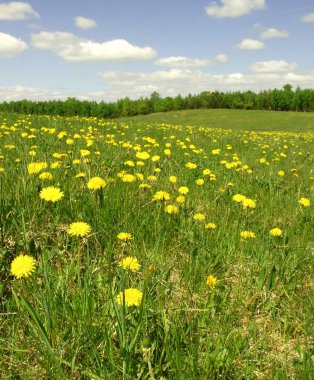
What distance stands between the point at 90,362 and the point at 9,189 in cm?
179

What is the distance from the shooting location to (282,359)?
1517mm

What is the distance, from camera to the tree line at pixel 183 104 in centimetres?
6850

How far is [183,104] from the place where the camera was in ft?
246

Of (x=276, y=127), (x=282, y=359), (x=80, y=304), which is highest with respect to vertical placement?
(x=276, y=127)

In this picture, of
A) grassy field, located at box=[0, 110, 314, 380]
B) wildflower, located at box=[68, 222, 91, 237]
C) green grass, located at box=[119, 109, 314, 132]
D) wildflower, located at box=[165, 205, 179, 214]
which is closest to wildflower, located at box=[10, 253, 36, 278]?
grassy field, located at box=[0, 110, 314, 380]

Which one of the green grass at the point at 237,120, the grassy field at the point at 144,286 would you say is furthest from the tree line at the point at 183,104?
the grassy field at the point at 144,286

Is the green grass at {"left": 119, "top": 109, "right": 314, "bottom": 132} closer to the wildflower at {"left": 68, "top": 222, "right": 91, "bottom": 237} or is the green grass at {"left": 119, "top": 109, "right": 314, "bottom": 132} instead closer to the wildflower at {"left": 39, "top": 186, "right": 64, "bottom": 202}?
the wildflower at {"left": 39, "top": 186, "right": 64, "bottom": 202}

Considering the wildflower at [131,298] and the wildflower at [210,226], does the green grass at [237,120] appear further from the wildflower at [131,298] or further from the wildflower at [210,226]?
the wildflower at [131,298]

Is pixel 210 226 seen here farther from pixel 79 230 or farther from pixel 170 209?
pixel 79 230

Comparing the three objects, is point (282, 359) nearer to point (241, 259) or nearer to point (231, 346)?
point (231, 346)

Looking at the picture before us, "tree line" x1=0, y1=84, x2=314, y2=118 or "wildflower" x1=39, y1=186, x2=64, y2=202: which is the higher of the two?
"tree line" x1=0, y1=84, x2=314, y2=118

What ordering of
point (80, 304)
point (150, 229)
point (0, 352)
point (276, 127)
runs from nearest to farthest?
point (0, 352)
point (80, 304)
point (150, 229)
point (276, 127)

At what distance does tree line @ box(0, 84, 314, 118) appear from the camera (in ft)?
225

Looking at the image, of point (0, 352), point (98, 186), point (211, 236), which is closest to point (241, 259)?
point (211, 236)
